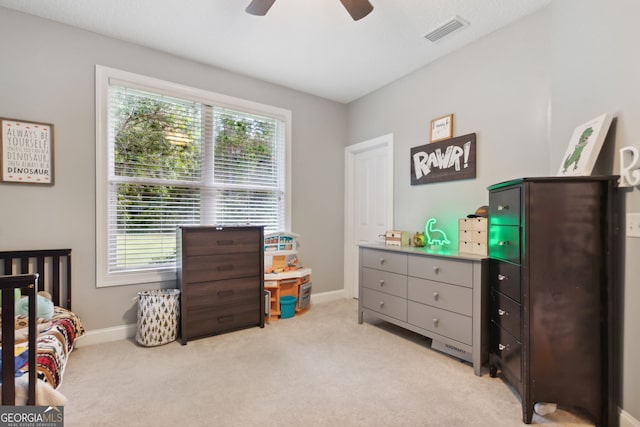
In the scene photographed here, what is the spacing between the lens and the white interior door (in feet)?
12.0

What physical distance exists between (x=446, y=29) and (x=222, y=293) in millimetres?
2993

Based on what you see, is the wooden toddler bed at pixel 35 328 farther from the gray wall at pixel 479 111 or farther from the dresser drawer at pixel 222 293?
the gray wall at pixel 479 111

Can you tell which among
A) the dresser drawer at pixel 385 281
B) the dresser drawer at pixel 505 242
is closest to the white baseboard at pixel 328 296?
the dresser drawer at pixel 385 281

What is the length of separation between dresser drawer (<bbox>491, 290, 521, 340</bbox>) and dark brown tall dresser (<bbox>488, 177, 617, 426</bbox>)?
8 centimetres

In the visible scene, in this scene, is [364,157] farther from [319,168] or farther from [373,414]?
[373,414]

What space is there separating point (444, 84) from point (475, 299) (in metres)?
2.05

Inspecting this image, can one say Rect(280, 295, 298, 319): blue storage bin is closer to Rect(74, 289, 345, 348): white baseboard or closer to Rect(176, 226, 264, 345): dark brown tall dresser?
Rect(176, 226, 264, 345): dark brown tall dresser

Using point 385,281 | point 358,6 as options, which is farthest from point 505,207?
point 358,6

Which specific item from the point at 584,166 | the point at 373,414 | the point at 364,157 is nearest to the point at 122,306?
the point at 373,414

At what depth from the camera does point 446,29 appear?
250 cm

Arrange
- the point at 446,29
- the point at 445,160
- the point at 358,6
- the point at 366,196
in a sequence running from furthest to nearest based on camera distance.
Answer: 1. the point at 366,196
2. the point at 445,160
3. the point at 446,29
4. the point at 358,6

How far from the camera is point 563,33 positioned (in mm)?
2039

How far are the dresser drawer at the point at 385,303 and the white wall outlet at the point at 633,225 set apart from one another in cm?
155

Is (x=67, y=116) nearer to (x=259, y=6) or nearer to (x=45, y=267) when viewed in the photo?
(x=45, y=267)
